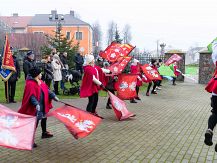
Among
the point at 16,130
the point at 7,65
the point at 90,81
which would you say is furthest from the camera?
the point at 7,65

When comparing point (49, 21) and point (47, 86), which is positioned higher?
point (49, 21)

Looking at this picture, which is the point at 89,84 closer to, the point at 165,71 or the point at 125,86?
the point at 125,86

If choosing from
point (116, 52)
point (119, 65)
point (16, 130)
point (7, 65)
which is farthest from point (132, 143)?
point (7, 65)

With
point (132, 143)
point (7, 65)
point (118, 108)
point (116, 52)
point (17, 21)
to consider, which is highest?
point (17, 21)

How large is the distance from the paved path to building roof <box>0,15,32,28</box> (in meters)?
91.8

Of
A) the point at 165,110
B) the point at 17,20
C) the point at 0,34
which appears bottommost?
the point at 165,110

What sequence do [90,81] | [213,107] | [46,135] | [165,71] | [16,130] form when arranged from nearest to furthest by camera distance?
[16,130] → [213,107] → [46,135] → [90,81] → [165,71]

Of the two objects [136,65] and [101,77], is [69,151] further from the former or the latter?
[136,65]

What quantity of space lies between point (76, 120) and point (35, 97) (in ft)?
3.13

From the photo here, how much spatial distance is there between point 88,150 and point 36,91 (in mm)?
1534

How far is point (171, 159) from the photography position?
5930mm

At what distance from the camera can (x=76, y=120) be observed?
6.36 m

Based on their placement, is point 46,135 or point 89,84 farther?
point 89,84

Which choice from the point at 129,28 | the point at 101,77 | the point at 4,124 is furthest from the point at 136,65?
the point at 129,28
